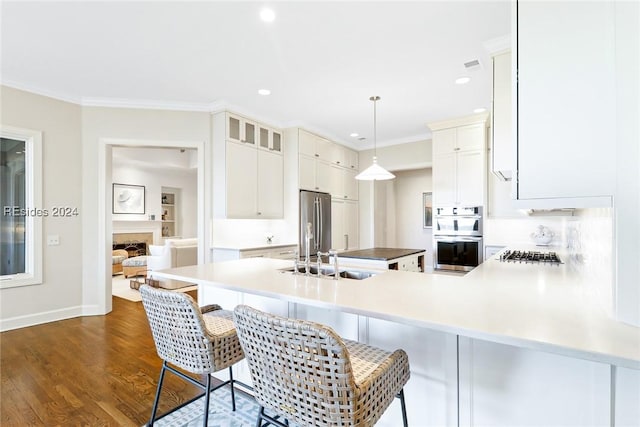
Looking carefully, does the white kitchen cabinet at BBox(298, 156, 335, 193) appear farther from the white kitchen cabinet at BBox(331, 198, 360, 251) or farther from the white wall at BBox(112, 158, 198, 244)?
the white wall at BBox(112, 158, 198, 244)

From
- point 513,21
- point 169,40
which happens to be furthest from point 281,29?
point 513,21

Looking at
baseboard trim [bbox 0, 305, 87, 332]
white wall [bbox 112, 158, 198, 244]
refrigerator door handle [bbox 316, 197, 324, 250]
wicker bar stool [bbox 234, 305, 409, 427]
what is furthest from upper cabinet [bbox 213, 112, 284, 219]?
white wall [bbox 112, 158, 198, 244]

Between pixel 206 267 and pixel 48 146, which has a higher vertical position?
pixel 48 146

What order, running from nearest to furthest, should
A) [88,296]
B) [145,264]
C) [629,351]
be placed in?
[629,351]
[88,296]
[145,264]

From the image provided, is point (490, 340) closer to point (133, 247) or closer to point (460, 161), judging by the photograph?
point (460, 161)

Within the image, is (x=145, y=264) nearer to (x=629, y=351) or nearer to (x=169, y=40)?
(x=169, y=40)

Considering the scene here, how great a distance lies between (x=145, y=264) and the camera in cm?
660

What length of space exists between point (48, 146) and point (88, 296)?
187 centimetres

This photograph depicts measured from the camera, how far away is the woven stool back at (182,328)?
4.75 ft

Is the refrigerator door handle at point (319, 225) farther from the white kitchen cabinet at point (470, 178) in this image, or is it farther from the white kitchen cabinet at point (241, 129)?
the white kitchen cabinet at point (470, 178)

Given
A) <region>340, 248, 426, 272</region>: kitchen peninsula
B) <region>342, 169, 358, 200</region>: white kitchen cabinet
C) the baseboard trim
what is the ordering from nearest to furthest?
<region>340, 248, 426, 272</region>: kitchen peninsula
the baseboard trim
<region>342, 169, 358, 200</region>: white kitchen cabinet

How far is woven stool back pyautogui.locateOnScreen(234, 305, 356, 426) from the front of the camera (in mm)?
965

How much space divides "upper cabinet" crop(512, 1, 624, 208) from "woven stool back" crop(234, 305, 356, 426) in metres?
0.89

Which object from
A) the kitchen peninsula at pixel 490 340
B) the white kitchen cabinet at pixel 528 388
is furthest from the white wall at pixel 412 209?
the white kitchen cabinet at pixel 528 388
